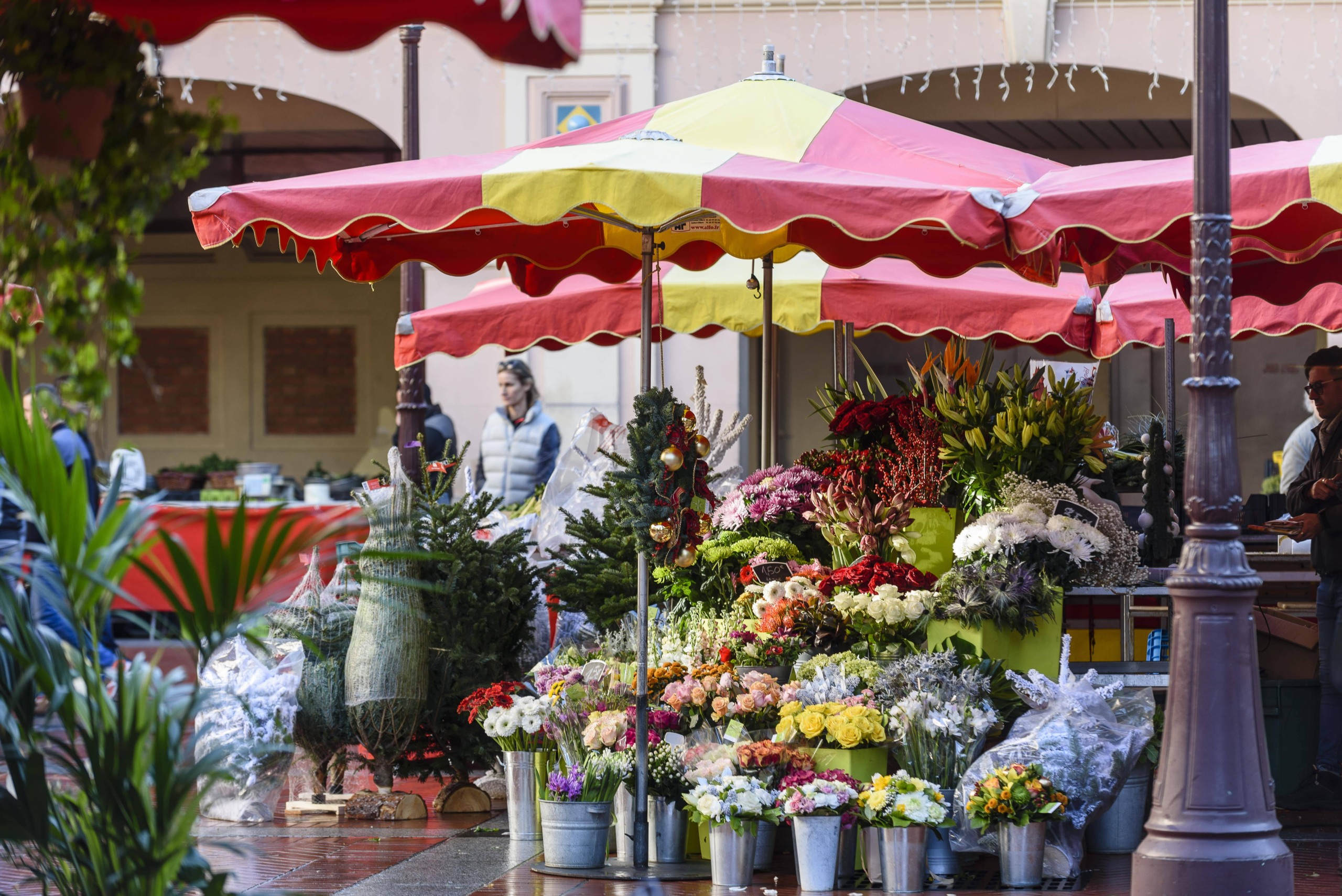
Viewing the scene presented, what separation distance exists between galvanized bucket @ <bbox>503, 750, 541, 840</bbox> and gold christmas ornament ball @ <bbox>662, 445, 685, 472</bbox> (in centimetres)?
138

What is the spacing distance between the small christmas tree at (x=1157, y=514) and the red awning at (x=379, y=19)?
15.4ft

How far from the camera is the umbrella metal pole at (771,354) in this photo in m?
8.03

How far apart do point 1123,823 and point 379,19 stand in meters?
4.41

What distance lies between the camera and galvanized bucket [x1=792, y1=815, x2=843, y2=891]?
5398mm

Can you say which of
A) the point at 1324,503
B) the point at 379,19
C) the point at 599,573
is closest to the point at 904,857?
the point at 599,573

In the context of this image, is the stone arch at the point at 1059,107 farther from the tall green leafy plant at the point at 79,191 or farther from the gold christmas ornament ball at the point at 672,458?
the tall green leafy plant at the point at 79,191

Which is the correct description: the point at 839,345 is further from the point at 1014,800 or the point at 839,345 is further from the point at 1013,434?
the point at 1014,800

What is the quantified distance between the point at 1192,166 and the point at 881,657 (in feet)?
6.90

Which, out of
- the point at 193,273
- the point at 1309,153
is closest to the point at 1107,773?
the point at 1309,153

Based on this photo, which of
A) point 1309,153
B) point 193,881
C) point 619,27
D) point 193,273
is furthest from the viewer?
point 193,273

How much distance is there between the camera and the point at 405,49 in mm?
10062

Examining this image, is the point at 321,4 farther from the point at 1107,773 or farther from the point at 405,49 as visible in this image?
the point at 405,49

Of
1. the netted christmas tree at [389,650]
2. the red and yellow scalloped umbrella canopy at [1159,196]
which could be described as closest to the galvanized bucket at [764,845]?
the netted christmas tree at [389,650]

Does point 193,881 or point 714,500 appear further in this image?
point 714,500
